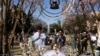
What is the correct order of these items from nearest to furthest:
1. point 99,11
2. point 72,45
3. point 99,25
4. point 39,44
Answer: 1. point 99,25
2. point 39,44
3. point 72,45
4. point 99,11

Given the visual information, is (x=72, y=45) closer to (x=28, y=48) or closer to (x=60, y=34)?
(x=60, y=34)

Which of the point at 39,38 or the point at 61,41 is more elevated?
the point at 39,38

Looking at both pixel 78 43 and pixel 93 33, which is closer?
pixel 93 33

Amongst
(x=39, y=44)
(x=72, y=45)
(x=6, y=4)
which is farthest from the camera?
(x=72, y=45)

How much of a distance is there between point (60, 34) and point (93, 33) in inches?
60.6

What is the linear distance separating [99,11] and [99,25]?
10.9 m

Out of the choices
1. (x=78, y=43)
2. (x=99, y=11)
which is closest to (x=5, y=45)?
(x=78, y=43)

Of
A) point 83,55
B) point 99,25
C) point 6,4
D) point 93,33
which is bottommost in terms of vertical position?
point 83,55

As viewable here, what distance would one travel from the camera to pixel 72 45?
539 inches

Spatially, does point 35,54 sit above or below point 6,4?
below

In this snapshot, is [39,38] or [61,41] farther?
[61,41]

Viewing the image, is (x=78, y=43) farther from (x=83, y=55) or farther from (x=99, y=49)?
(x=99, y=49)

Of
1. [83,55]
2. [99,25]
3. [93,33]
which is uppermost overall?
[99,25]

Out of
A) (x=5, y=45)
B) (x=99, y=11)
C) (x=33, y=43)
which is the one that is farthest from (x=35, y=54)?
(x=99, y=11)
